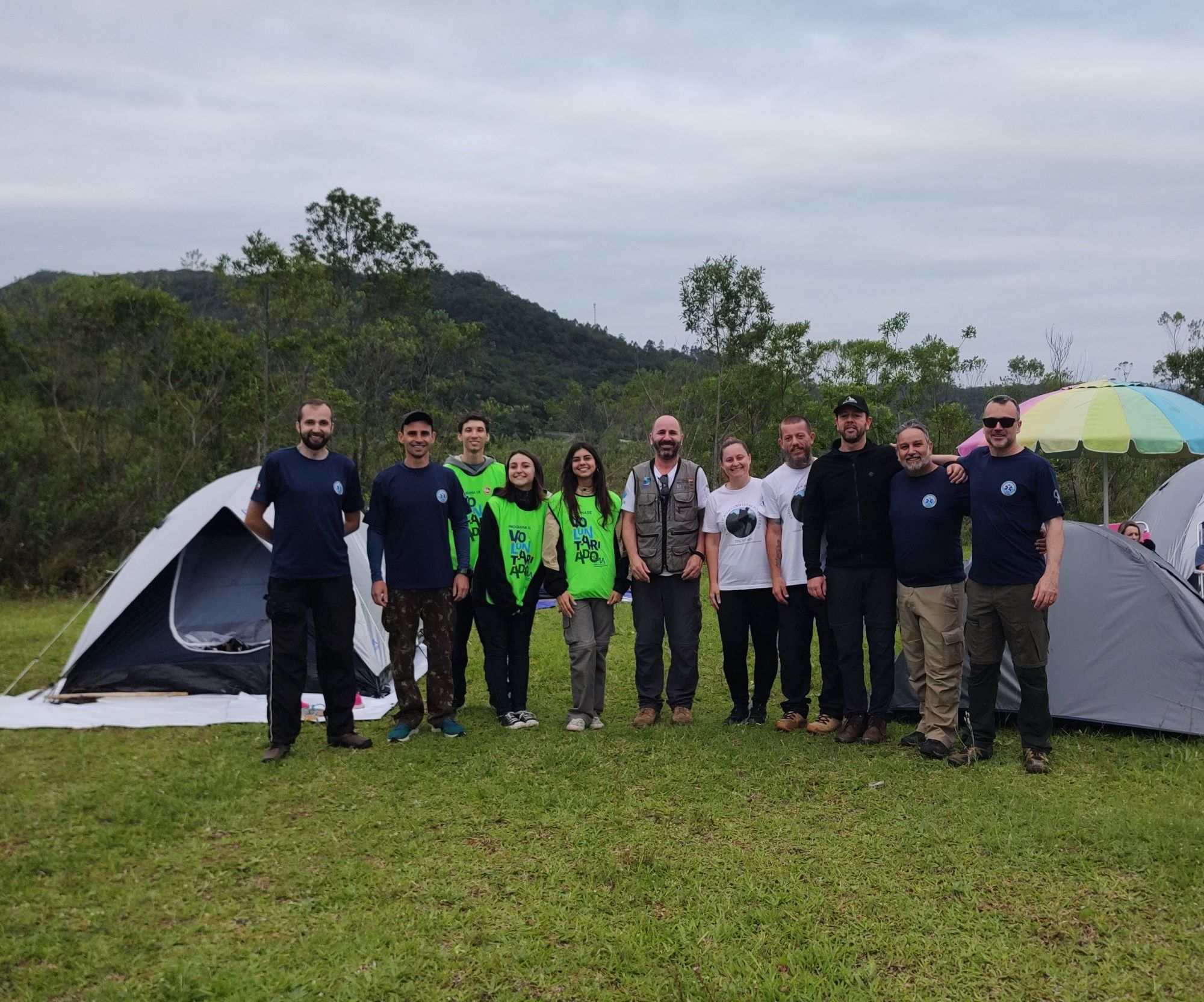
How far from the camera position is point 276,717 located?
494cm

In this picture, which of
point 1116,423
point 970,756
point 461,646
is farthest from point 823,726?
point 1116,423

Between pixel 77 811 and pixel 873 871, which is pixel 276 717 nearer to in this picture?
pixel 77 811

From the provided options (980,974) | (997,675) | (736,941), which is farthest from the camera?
(997,675)

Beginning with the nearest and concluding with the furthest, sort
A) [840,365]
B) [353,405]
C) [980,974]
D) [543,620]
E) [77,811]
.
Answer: [980,974]
[77,811]
[543,620]
[353,405]
[840,365]

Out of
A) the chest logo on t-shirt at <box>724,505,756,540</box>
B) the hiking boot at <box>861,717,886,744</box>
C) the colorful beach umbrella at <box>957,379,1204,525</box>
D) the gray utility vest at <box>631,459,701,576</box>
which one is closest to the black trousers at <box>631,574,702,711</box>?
the gray utility vest at <box>631,459,701,576</box>

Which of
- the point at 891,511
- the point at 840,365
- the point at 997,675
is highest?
the point at 840,365

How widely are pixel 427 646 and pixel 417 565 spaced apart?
44 cm

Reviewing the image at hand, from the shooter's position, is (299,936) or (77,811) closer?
(299,936)

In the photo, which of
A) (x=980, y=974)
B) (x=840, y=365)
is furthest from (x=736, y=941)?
(x=840, y=365)

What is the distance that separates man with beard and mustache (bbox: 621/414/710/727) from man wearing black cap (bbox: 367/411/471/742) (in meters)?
0.98

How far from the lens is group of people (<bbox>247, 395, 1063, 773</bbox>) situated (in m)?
4.59

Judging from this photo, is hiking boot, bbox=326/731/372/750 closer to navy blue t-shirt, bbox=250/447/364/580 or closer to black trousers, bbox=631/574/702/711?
navy blue t-shirt, bbox=250/447/364/580

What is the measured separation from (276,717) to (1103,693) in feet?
14.2

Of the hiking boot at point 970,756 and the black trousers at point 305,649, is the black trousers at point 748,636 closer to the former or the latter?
the hiking boot at point 970,756
